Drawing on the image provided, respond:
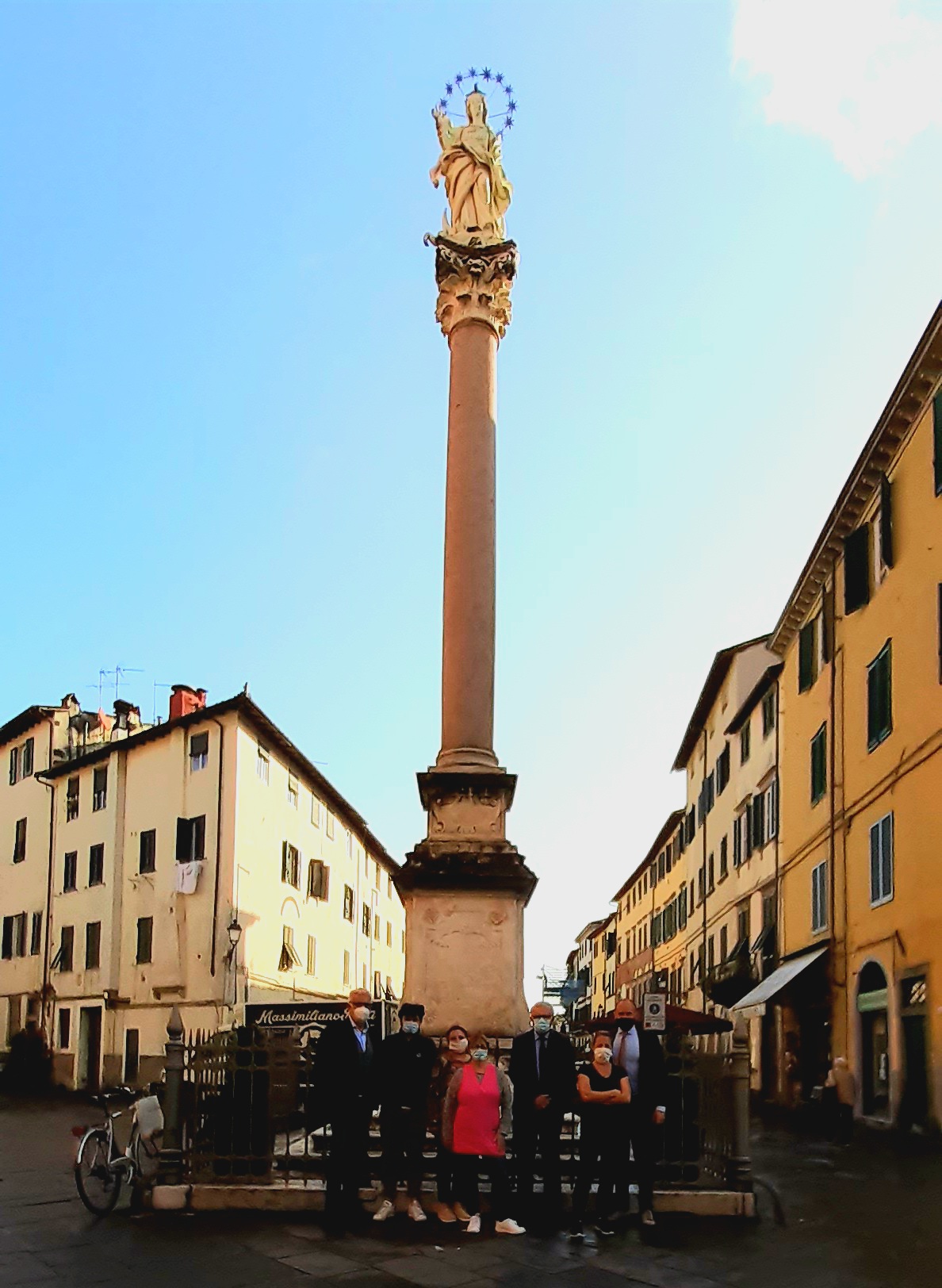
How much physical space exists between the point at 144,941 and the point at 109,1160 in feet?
97.8

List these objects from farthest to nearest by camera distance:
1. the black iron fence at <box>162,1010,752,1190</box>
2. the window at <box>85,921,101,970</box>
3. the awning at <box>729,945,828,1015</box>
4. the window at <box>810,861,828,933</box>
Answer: the window at <box>85,921,101,970</box>, the window at <box>810,861,828,933</box>, the awning at <box>729,945,828,1015</box>, the black iron fence at <box>162,1010,752,1190</box>

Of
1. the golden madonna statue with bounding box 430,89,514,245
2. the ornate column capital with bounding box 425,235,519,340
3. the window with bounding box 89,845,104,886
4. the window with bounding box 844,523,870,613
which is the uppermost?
the golden madonna statue with bounding box 430,89,514,245

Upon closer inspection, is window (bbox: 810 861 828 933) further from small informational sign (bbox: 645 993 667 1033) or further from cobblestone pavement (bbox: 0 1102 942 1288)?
cobblestone pavement (bbox: 0 1102 942 1288)

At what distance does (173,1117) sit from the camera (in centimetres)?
1105

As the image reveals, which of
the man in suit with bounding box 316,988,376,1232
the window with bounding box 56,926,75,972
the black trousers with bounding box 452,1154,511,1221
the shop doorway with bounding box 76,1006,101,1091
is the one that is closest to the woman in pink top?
the black trousers with bounding box 452,1154,511,1221

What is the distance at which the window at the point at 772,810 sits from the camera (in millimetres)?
33906

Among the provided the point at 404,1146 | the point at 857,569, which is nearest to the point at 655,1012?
the point at 404,1146

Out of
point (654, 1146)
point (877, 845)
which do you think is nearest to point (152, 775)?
point (877, 845)

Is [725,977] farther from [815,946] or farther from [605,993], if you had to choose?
[605,993]

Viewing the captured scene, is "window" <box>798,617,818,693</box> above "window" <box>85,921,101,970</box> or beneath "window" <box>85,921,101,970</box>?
above

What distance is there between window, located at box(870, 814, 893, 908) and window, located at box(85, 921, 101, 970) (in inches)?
995

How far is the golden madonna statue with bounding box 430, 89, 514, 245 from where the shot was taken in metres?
17.4

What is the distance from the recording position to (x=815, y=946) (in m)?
28.3

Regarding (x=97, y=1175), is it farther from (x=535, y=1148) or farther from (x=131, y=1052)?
(x=131, y=1052)
